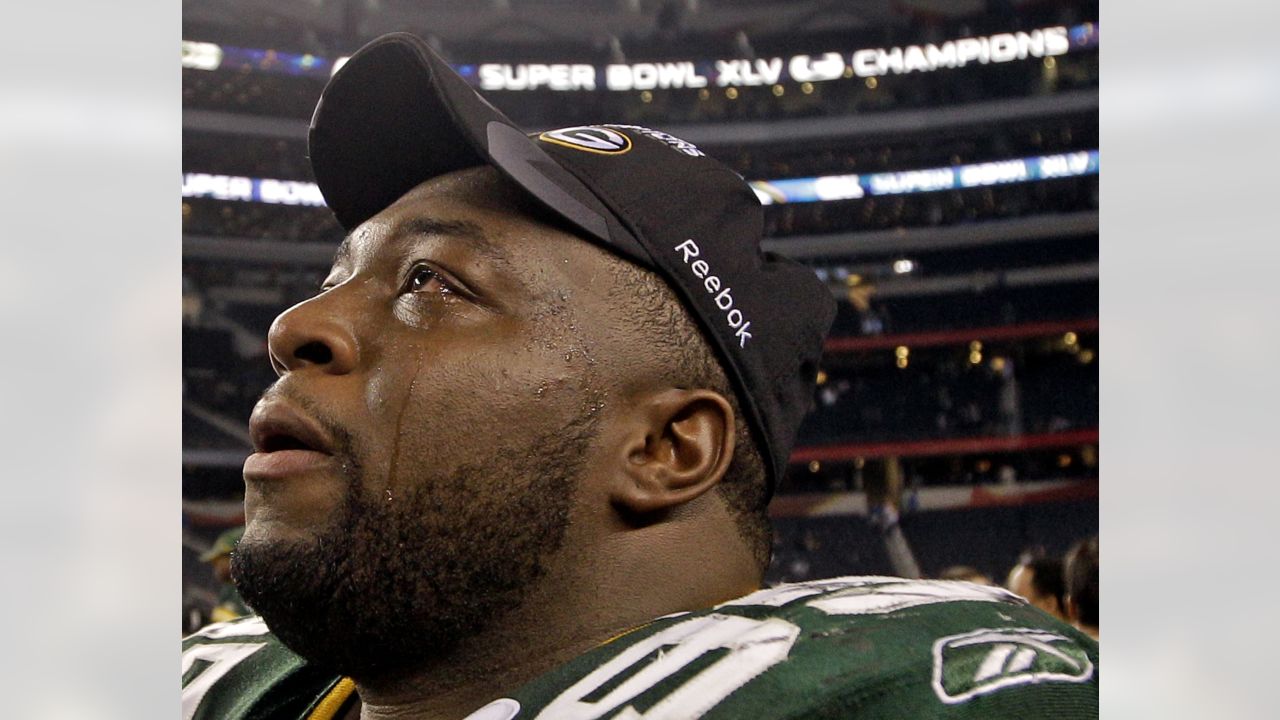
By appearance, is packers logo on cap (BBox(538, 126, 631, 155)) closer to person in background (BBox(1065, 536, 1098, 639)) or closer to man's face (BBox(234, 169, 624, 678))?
man's face (BBox(234, 169, 624, 678))

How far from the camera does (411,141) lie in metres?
0.88

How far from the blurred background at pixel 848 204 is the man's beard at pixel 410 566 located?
168 inches

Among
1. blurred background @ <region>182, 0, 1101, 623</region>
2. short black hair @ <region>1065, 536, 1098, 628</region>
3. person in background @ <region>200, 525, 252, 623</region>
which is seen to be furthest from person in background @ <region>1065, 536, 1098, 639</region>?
blurred background @ <region>182, 0, 1101, 623</region>

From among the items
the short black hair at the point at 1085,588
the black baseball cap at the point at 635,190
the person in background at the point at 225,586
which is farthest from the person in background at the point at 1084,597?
the black baseball cap at the point at 635,190

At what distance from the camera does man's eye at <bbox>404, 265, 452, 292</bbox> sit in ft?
2.60

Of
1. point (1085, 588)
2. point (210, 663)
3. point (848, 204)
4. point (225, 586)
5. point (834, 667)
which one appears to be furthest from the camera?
point (848, 204)

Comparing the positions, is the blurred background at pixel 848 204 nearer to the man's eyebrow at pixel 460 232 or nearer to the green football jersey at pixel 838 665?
the man's eyebrow at pixel 460 232

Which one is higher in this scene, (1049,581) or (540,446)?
(540,446)

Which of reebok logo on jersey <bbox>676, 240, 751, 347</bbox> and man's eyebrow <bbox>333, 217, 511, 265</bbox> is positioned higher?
man's eyebrow <bbox>333, 217, 511, 265</bbox>

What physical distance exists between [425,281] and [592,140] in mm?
146

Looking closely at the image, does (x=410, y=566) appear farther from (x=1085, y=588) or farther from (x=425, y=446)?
(x=1085, y=588)

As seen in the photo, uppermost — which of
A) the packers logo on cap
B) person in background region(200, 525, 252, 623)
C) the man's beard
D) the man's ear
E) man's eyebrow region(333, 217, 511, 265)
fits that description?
the packers logo on cap

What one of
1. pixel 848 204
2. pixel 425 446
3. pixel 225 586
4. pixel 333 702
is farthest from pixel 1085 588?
pixel 848 204
